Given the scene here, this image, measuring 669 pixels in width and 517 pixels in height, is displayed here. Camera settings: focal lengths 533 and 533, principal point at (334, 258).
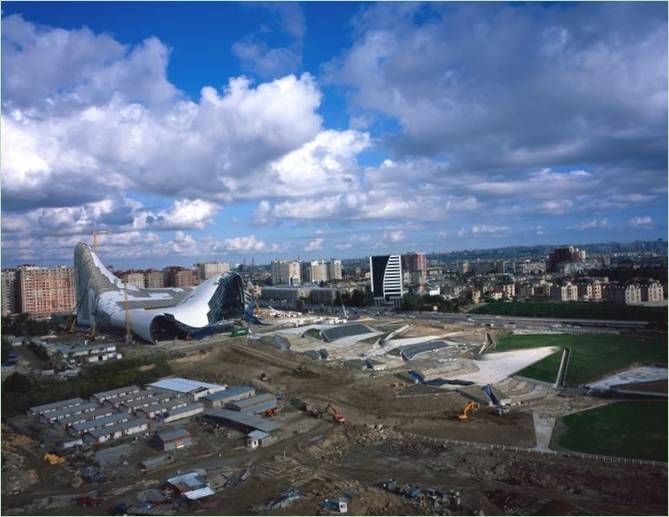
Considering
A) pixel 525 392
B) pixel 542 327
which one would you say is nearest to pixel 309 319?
pixel 542 327

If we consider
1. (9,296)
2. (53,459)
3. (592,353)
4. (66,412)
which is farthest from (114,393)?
(9,296)

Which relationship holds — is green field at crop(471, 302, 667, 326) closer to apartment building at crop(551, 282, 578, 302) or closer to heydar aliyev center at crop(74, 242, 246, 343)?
apartment building at crop(551, 282, 578, 302)

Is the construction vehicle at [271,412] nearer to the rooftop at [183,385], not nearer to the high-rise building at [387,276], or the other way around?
the rooftop at [183,385]

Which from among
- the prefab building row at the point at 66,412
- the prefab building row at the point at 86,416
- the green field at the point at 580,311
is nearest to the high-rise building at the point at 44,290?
the prefab building row at the point at 66,412

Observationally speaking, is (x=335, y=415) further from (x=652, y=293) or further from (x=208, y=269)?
(x=208, y=269)

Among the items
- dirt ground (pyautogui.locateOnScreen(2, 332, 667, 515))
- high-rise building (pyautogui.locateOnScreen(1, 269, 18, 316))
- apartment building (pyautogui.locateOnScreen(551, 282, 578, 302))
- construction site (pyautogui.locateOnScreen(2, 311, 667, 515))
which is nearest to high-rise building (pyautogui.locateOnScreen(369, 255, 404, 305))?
apartment building (pyautogui.locateOnScreen(551, 282, 578, 302))
